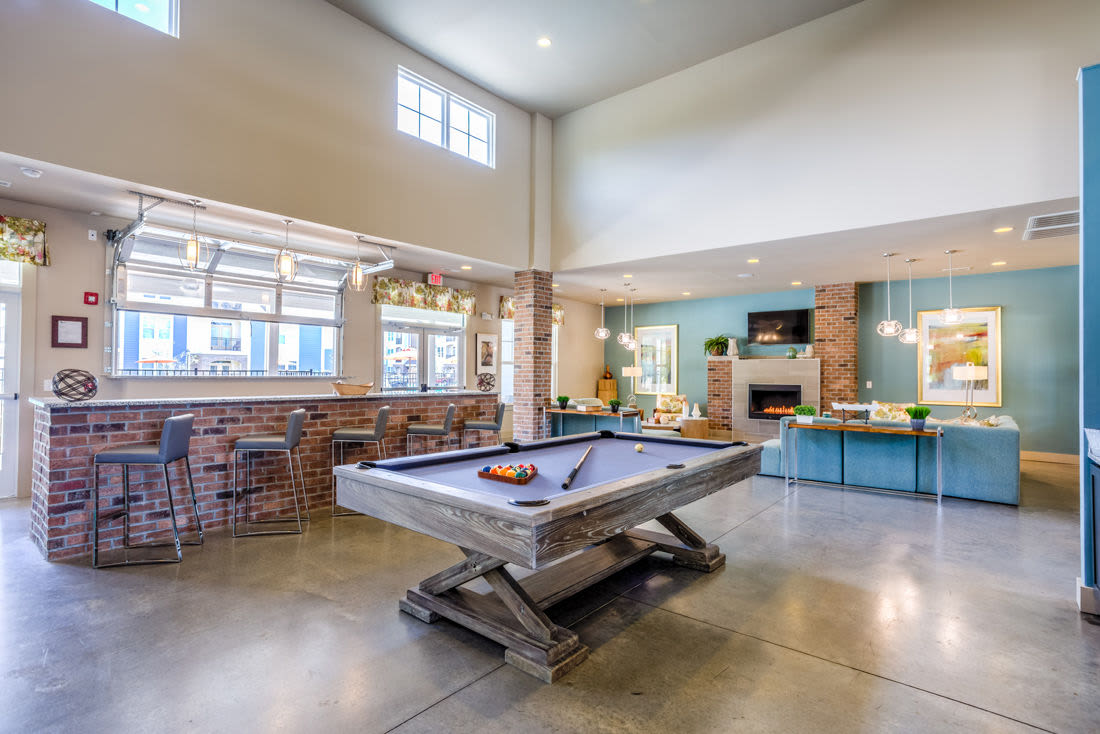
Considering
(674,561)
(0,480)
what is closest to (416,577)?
(674,561)

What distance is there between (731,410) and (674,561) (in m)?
7.04

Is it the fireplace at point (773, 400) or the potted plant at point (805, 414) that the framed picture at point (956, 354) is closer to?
the fireplace at point (773, 400)

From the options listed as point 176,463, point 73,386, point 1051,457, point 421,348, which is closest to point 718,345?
point 1051,457

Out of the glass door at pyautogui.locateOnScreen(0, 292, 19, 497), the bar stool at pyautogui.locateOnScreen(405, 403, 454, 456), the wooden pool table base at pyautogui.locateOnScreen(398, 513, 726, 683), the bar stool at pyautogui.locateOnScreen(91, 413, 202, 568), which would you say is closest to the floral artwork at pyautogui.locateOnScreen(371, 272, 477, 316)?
the bar stool at pyautogui.locateOnScreen(405, 403, 454, 456)

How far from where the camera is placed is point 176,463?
13.3 ft

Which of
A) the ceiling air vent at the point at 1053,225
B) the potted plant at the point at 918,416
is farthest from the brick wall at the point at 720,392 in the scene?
the ceiling air vent at the point at 1053,225

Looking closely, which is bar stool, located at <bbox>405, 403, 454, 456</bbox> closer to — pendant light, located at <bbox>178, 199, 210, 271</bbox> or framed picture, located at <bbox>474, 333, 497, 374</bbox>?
pendant light, located at <bbox>178, 199, 210, 271</bbox>

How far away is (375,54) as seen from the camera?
17.8ft

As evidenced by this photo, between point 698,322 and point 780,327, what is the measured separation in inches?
65.7

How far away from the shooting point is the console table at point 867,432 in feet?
17.2

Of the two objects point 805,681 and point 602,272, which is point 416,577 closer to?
point 805,681

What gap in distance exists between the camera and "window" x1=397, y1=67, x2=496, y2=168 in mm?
5840

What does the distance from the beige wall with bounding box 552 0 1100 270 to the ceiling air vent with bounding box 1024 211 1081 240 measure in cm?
61

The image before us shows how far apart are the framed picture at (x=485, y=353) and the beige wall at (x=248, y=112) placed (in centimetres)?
264
